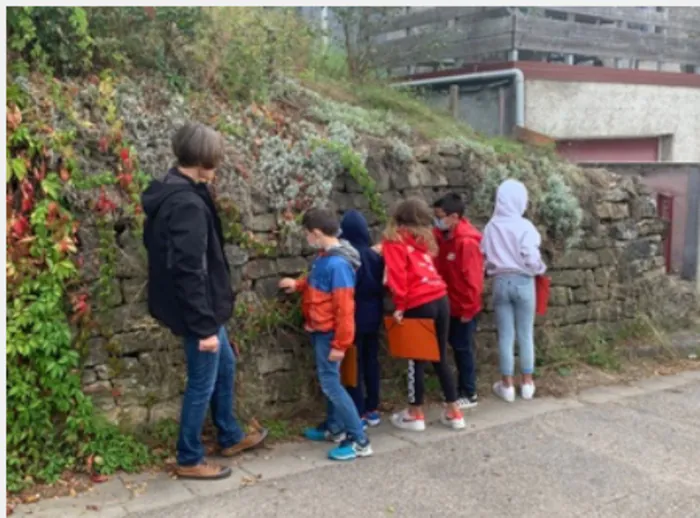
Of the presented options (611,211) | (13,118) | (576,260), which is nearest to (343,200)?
(13,118)

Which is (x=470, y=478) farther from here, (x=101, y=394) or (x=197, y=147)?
(x=197, y=147)

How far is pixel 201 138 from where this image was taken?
4.21 m

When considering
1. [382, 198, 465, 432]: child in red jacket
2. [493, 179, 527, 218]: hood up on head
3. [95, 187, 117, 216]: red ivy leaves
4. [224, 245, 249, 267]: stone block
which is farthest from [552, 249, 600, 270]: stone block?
[95, 187, 117, 216]: red ivy leaves

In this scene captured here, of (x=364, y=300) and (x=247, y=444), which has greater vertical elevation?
(x=364, y=300)

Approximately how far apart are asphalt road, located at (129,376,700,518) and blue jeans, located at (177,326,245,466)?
0.72ft

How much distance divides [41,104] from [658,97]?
9134 millimetres

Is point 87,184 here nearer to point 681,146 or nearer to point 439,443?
point 439,443

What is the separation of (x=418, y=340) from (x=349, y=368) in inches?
19.5

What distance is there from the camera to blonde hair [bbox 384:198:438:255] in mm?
5148

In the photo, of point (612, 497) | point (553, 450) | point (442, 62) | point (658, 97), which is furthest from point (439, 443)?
point (658, 97)

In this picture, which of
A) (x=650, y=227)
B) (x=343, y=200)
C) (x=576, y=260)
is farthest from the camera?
(x=650, y=227)

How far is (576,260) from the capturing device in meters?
7.14

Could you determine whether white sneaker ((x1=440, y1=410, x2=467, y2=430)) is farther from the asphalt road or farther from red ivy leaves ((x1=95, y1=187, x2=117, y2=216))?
red ivy leaves ((x1=95, y1=187, x2=117, y2=216))

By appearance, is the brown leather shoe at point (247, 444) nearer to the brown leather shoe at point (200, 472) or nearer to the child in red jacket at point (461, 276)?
the brown leather shoe at point (200, 472)
